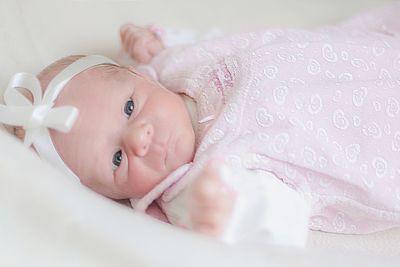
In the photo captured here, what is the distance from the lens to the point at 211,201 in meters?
0.81

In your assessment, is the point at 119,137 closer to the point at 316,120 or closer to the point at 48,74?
the point at 48,74

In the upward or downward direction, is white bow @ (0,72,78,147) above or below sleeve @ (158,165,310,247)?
above

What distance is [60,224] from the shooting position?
85cm

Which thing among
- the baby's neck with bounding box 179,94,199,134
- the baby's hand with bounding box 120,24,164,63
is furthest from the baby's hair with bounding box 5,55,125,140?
the baby's hand with bounding box 120,24,164,63

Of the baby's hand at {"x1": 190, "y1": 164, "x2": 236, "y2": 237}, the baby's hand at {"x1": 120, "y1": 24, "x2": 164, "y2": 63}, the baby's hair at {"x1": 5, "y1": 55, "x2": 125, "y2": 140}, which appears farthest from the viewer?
the baby's hand at {"x1": 120, "y1": 24, "x2": 164, "y2": 63}

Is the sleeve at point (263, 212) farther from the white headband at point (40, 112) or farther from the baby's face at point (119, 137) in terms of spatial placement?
the white headband at point (40, 112)

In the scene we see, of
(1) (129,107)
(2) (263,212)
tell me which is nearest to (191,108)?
(1) (129,107)

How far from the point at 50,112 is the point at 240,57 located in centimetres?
32

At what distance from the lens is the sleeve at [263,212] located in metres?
0.84

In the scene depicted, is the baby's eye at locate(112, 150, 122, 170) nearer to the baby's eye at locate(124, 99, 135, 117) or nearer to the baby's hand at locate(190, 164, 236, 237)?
the baby's eye at locate(124, 99, 135, 117)

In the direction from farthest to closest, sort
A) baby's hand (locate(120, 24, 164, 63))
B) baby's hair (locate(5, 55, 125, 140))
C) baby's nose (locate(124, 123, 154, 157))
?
baby's hand (locate(120, 24, 164, 63)) → baby's hair (locate(5, 55, 125, 140)) → baby's nose (locate(124, 123, 154, 157))

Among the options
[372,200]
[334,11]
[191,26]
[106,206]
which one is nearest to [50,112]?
[106,206]

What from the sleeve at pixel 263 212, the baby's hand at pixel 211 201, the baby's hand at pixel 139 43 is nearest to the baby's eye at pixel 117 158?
the sleeve at pixel 263 212

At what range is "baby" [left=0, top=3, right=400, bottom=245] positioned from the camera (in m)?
1.03
